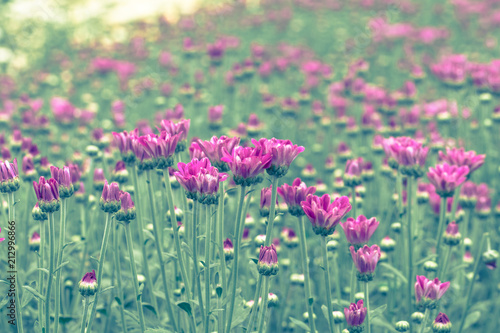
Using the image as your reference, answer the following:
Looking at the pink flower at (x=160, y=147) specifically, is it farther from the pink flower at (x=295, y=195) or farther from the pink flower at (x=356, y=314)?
the pink flower at (x=356, y=314)

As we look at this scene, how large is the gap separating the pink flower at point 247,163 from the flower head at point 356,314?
588 millimetres

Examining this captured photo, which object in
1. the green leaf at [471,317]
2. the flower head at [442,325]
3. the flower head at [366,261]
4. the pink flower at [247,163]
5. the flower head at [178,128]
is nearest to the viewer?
the pink flower at [247,163]

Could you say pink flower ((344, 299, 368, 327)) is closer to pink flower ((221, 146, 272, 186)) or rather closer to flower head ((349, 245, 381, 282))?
flower head ((349, 245, 381, 282))

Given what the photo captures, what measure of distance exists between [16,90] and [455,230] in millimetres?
5381

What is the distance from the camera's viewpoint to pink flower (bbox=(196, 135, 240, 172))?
2020 millimetres

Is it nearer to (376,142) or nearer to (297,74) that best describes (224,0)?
(297,74)

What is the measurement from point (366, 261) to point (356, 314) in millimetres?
190

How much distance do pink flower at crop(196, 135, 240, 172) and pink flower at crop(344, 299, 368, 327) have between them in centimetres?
67

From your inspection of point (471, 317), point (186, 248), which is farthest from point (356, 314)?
point (471, 317)

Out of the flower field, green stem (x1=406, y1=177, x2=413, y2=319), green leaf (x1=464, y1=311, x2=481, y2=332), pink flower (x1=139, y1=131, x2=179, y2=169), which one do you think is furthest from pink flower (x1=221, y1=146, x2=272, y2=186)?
green leaf (x1=464, y1=311, x2=481, y2=332)

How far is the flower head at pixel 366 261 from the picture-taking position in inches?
81.5

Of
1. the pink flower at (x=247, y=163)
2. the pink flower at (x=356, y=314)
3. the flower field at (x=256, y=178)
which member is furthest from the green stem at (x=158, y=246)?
the pink flower at (x=356, y=314)

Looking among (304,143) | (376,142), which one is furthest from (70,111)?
(376,142)

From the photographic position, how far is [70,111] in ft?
15.0
